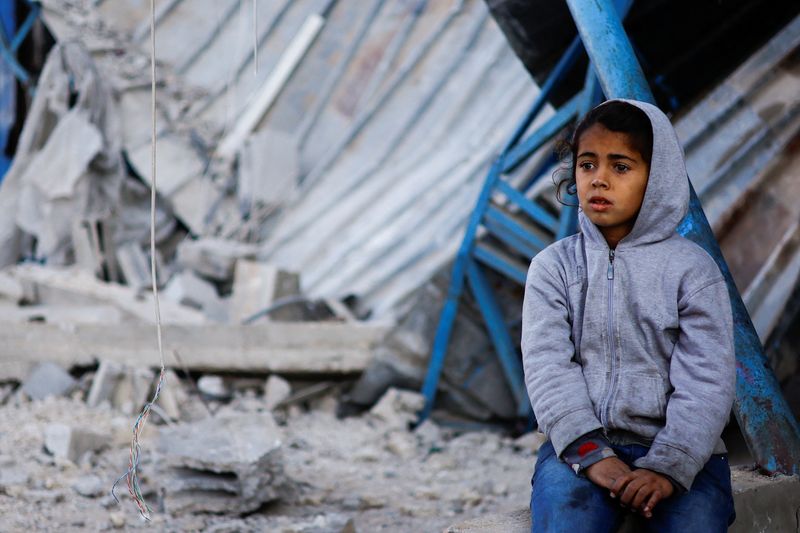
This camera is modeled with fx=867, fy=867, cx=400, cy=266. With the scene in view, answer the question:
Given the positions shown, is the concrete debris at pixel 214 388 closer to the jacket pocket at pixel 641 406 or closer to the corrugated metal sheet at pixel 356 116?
the corrugated metal sheet at pixel 356 116

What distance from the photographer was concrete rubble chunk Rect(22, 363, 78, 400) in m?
5.48

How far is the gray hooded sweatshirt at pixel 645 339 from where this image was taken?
74.6 inches

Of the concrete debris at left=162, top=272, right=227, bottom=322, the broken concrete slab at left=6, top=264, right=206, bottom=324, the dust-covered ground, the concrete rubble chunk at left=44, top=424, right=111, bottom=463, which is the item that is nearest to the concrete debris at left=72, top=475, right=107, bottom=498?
the dust-covered ground

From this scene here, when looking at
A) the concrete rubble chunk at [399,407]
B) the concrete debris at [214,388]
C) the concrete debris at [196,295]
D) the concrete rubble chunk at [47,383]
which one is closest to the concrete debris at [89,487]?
the concrete rubble chunk at [47,383]

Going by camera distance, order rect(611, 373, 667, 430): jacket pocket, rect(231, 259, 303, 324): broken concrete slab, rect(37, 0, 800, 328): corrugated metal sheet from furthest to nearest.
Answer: rect(37, 0, 800, 328): corrugated metal sheet
rect(231, 259, 303, 324): broken concrete slab
rect(611, 373, 667, 430): jacket pocket

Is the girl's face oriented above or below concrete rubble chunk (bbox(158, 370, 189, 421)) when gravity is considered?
above

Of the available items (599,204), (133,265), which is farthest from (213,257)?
(599,204)

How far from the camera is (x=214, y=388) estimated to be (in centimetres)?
583

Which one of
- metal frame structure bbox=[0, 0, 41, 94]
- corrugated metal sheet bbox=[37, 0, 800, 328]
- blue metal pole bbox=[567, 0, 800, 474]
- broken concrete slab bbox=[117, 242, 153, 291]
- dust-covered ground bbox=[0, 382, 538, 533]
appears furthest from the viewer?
metal frame structure bbox=[0, 0, 41, 94]

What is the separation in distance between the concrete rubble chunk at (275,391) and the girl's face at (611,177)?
4083 millimetres

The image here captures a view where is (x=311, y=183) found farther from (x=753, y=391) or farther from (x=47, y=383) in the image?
(x=753, y=391)

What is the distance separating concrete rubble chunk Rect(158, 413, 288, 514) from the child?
2.09 meters

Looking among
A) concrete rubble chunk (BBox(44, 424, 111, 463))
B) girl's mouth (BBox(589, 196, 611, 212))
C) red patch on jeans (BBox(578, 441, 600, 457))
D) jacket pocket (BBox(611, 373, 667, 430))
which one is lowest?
concrete rubble chunk (BBox(44, 424, 111, 463))

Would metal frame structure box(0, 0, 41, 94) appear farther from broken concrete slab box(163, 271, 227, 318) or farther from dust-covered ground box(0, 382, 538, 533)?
dust-covered ground box(0, 382, 538, 533)
